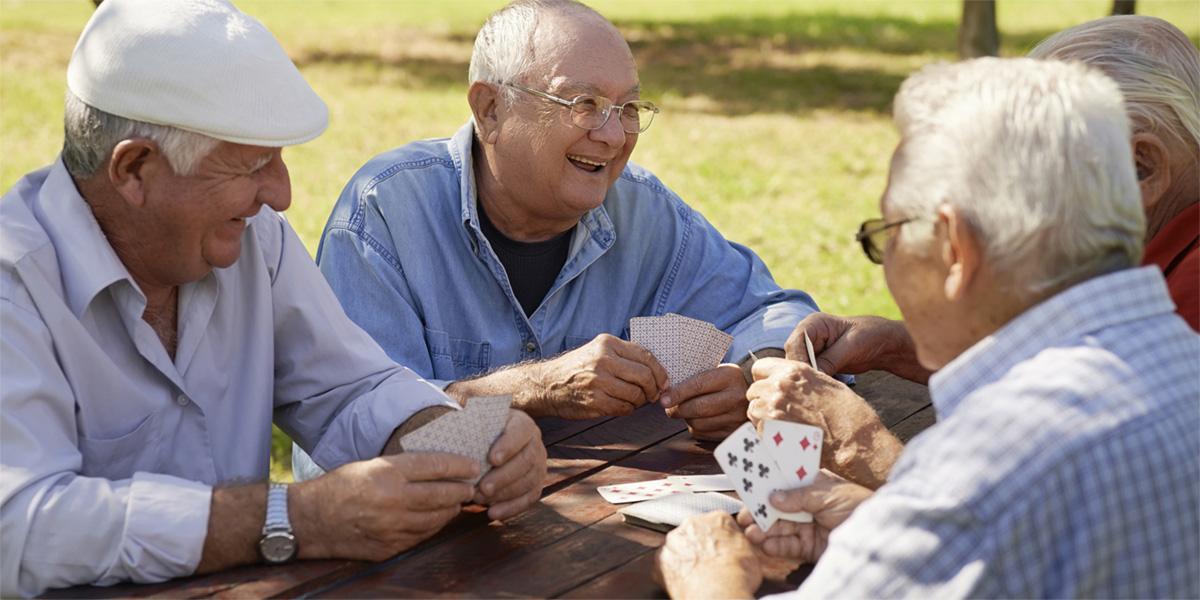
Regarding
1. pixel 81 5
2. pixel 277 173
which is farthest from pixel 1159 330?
pixel 81 5

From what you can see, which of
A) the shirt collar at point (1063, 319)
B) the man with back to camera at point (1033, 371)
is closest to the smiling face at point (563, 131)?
the man with back to camera at point (1033, 371)

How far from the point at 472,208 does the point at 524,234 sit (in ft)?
0.64

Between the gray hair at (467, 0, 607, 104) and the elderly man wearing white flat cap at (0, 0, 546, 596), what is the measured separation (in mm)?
1049

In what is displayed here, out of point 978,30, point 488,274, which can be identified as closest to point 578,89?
point 488,274

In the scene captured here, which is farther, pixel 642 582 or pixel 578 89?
pixel 578 89

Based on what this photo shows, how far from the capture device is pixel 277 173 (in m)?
2.62

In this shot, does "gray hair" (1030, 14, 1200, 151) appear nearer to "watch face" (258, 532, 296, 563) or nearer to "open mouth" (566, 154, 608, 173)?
"open mouth" (566, 154, 608, 173)

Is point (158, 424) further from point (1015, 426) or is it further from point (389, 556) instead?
point (1015, 426)

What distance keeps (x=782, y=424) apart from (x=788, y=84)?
1274 centimetres

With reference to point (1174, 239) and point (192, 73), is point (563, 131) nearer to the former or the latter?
point (192, 73)

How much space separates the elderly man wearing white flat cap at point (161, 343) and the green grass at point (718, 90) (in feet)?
9.44

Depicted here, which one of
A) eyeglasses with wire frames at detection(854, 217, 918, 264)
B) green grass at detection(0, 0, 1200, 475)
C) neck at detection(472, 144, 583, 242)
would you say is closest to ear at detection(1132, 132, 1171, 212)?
eyeglasses with wire frames at detection(854, 217, 918, 264)

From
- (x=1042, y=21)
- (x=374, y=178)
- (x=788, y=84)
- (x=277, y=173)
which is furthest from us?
(x=1042, y=21)

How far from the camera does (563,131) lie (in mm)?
3570
